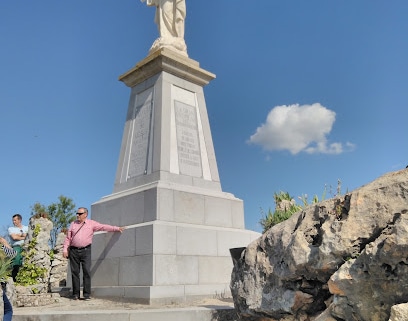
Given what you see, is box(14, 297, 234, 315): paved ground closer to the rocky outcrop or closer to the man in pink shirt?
the man in pink shirt

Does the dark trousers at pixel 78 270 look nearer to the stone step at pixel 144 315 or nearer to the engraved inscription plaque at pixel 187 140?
the stone step at pixel 144 315

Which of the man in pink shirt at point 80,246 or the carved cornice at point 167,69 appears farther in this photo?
the carved cornice at point 167,69

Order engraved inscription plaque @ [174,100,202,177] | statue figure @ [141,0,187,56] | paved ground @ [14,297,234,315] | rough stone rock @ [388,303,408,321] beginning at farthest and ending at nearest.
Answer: statue figure @ [141,0,187,56], engraved inscription plaque @ [174,100,202,177], paved ground @ [14,297,234,315], rough stone rock @ [388,303,408,321]

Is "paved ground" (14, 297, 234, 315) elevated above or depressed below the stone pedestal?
below

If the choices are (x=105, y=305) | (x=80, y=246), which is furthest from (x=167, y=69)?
(x=105, y=305)

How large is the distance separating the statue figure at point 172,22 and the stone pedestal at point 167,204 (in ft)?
2.42

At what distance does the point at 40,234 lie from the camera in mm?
13250

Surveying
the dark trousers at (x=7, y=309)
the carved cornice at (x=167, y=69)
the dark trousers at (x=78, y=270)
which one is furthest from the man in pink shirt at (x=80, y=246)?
the carved cornice at (x=167, y=69)

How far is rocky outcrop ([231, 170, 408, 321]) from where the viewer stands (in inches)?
127

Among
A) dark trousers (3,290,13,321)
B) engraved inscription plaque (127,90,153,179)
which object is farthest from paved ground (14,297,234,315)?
engraved inscription plaque (127,90,153,179)

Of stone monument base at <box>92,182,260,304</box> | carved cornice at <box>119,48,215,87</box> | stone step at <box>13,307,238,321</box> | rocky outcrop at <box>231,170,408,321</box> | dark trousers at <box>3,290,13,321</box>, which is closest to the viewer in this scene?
rocky outcrop at <box>231,170,408,321</box>

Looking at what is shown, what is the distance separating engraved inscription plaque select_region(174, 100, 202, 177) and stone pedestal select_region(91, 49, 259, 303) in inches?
0.9

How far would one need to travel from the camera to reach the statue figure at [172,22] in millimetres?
10227

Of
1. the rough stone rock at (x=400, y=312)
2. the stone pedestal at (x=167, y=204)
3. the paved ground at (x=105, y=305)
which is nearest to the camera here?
the rough stone rock at (x=400, y=312)
